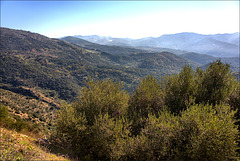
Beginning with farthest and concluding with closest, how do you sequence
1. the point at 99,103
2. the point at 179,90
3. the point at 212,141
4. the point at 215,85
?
the point at 179,90, the point at 215,85, the point at 99,103, the point at 212,141

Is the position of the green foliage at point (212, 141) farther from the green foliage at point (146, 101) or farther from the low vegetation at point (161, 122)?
the green foliage at point (146, 101)

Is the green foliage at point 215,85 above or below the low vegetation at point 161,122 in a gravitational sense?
above

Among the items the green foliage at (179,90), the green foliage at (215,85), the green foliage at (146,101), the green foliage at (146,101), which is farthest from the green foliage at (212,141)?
the green foliage at (146,101)

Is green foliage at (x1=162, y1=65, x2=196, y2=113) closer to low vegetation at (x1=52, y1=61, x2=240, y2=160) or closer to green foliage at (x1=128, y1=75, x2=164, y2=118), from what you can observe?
low vegetation at (x1=52, y1=61, x2=240, y2=160)

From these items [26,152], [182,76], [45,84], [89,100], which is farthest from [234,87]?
[45,84]

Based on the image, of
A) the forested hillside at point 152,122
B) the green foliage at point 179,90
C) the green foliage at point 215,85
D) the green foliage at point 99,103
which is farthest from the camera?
the green foliage at point 179,90

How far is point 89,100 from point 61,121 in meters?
4.10

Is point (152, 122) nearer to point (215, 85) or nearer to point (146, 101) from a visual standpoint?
point (146, 101)

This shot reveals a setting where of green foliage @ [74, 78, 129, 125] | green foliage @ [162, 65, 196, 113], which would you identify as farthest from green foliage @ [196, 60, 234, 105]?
green foliage @ [74, 78, 129, 125]

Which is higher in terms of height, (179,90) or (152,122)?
(179,90)

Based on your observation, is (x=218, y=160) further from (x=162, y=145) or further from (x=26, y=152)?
(x=26, y=152)

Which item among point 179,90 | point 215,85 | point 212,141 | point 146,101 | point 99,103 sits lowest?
point 212,141

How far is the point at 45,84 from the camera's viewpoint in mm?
131125

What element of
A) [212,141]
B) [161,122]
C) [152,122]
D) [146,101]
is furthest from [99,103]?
[212,141]
